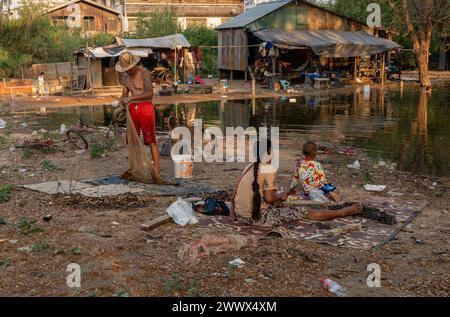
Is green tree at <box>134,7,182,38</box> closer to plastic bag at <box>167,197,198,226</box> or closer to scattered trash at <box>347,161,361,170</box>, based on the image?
scattered trash at <box>347,161,361,170</box>

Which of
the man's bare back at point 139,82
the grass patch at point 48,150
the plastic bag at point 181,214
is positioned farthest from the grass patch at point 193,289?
the grass patch at point 48,150

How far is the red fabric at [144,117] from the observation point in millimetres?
7461

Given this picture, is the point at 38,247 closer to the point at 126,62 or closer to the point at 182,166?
the point at 182,166

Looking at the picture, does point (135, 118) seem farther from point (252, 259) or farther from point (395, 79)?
point (395, 79)

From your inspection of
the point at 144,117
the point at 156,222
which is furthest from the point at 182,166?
the point at 156,222

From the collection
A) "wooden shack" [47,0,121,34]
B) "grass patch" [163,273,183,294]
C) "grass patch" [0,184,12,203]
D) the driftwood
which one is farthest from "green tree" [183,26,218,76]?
"grass patch" [163,273,183,294]

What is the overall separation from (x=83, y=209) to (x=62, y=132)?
618 centimetres

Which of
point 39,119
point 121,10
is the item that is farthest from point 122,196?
point 121,10

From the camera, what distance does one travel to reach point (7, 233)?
5.30m

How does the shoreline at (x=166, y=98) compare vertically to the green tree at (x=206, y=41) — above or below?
below

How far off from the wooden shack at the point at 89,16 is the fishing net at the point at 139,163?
3332cm

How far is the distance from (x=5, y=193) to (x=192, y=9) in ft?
133

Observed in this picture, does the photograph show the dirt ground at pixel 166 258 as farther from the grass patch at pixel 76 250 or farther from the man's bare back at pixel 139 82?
the man's bare back at pixel 139 82

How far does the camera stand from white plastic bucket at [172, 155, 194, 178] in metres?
7.66
